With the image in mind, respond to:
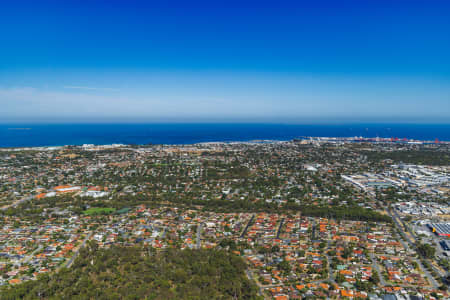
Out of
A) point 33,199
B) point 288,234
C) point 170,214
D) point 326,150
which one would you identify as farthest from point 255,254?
point 326,150

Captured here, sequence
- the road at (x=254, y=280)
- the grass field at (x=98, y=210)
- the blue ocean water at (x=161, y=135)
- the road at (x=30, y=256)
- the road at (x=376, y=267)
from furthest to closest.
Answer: the blue ocean water at (x=161, y=135) → the grass field at (x=98, y=210) → the road at (x=30, y=256) → the road at (x=376, y=267) → the road at (x=254, y=280)

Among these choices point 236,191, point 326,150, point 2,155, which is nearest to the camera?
point 236,191

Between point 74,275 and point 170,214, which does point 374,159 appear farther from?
point 74,275

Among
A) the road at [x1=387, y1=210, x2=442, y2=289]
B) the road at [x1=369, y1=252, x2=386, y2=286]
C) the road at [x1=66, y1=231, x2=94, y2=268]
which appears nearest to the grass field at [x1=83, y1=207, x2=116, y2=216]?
the road at [x1=66, y1=231, x2=94, y2=268]

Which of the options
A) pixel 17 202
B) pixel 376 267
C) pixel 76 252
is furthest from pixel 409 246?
pixel 17 202

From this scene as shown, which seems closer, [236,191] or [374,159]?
[236,191]

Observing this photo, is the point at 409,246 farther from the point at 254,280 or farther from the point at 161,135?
the point at 161,135

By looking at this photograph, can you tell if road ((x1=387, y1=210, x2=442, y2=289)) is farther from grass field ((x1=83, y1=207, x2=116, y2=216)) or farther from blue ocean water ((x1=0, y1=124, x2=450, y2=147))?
blue ocean water ((x1=0, y1=124, x2=450, y2=147))

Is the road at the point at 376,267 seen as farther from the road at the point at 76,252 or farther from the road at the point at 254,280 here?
the road at the point at 76,252

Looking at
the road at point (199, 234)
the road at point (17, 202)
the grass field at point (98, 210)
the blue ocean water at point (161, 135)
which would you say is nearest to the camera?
the road at point (199, 234)

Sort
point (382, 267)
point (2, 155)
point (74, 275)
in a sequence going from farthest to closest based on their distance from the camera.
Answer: point (2, 155) → point (382, 267) → point (74, 275)

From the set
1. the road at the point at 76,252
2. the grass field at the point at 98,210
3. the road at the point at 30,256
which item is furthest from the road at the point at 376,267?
the grass field at the point at 98,210
